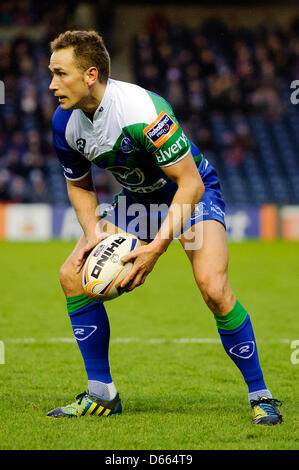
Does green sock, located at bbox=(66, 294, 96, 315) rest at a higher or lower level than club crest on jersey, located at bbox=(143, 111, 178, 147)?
lower

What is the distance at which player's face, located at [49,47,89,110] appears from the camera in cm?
372

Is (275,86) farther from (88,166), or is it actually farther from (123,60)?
(88,166)

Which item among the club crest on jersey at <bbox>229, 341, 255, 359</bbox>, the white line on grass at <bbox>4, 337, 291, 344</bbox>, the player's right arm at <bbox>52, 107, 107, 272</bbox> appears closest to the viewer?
the club crest on jersey at <bbox>229, 341, 255, 359</bbox>

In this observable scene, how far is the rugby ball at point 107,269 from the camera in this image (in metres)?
3.71

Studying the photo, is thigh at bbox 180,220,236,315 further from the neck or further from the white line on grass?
the white line on grass

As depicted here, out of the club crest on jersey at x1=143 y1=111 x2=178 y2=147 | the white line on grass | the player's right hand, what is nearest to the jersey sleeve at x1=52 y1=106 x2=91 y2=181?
the player's right hand

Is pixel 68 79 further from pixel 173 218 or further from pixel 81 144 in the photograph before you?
pixel 173 218

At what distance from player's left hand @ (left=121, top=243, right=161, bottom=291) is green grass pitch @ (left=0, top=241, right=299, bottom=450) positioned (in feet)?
2.39

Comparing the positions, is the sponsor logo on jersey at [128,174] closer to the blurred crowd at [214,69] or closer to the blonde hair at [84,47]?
the blonde hair at [84,47]

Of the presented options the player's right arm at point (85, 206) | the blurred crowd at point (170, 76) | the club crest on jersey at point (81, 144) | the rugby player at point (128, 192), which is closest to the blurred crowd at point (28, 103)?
the blurred crowd at point (170, 76)

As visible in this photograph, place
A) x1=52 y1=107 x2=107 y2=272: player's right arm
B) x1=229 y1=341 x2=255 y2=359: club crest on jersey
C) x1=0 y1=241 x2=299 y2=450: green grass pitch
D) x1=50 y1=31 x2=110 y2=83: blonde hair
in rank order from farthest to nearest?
x1=52 y1=107 x2=107 y2=272: player's right arm
x1=229 y1=341 x2=255 y2=359: club crest on jersey
x1=50 y1=31 x2=110 y2=83: blonde hair
x1=0 y1=241 x2=299 y2=450: green grass pitch

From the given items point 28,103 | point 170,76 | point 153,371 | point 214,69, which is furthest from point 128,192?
point 214,69

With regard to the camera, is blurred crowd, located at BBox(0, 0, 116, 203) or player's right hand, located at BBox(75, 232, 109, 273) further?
blurred crowd, located at BBox(0, 0, 116, 203)

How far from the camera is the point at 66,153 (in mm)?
4188
